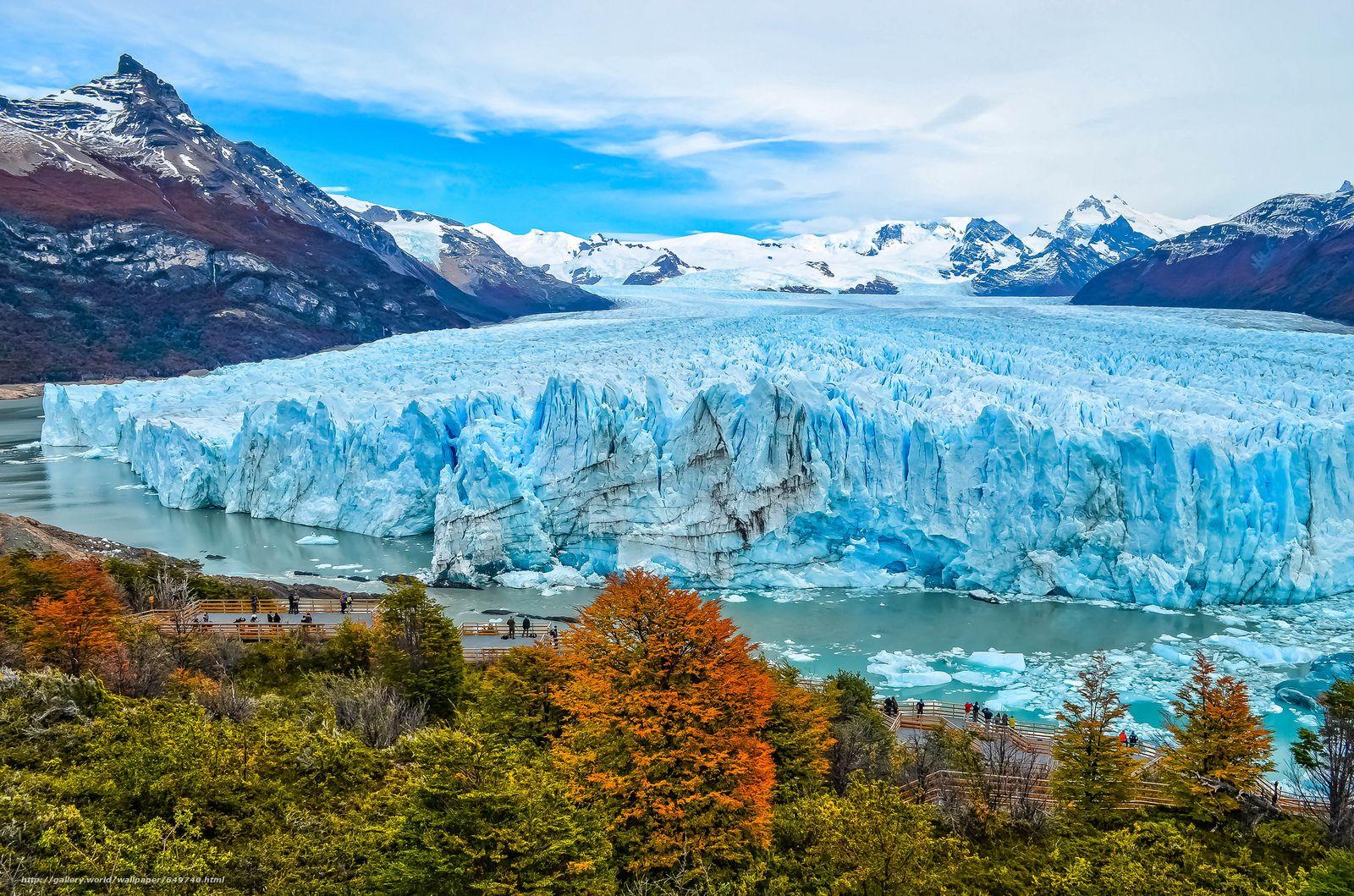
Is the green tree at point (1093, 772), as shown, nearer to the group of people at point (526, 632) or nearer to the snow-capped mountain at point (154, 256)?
the group of people at point (526, 632)

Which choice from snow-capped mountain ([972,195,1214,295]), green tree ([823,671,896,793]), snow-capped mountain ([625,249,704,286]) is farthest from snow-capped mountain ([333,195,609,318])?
green tree ([823,671,896,793])

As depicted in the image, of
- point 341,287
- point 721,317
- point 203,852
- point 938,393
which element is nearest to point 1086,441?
point 938,393

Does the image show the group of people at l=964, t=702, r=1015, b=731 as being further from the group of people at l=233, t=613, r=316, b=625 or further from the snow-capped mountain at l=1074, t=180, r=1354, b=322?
the snow-capped mountain at l=1074, t=180, r=1354, b=322

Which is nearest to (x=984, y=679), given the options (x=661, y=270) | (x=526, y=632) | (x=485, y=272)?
(x=526, y=632)

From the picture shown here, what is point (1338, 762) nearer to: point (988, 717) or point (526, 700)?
point (988, 717)

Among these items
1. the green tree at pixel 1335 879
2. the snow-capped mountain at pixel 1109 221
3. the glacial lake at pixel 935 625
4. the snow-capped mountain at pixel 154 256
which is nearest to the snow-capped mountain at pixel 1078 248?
the snow-capped mountain at pixel 1109 221
